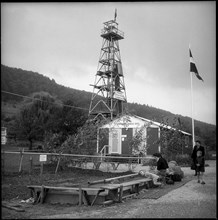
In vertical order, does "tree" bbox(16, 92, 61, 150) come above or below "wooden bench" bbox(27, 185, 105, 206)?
above

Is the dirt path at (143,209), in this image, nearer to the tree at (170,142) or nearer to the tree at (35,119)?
the tree at (170,142)

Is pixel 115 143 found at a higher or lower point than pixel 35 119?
lower

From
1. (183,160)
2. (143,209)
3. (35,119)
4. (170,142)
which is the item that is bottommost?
(183,160)

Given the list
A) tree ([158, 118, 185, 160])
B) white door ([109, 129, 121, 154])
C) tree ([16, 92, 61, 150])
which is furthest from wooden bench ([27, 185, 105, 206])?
tree ([16, 92, 61, 150])

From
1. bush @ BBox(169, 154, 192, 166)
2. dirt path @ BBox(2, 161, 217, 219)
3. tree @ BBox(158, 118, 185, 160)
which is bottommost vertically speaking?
bush @ BBox(169, 154, 192, 166)

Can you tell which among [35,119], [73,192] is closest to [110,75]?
[35,119]

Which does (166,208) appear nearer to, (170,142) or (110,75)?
(170,142)

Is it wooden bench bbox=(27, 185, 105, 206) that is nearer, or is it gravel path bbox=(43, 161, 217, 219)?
gravel path bbox=(43, 161, 217, 219)

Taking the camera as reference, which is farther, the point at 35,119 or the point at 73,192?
the point at 35,119

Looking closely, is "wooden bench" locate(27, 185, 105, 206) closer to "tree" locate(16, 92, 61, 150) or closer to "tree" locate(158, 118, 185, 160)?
"tree" locate(158, 118, 185, 160)

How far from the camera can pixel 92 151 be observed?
1698 cm

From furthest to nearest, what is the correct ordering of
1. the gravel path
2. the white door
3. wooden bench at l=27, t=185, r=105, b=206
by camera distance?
the white door
wooden bench at l=27, t=185, r=105, b=206
the gravel path

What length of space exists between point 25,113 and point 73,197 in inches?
1393

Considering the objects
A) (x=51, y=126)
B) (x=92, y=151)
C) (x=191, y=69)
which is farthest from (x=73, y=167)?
(x=51, y=126)
